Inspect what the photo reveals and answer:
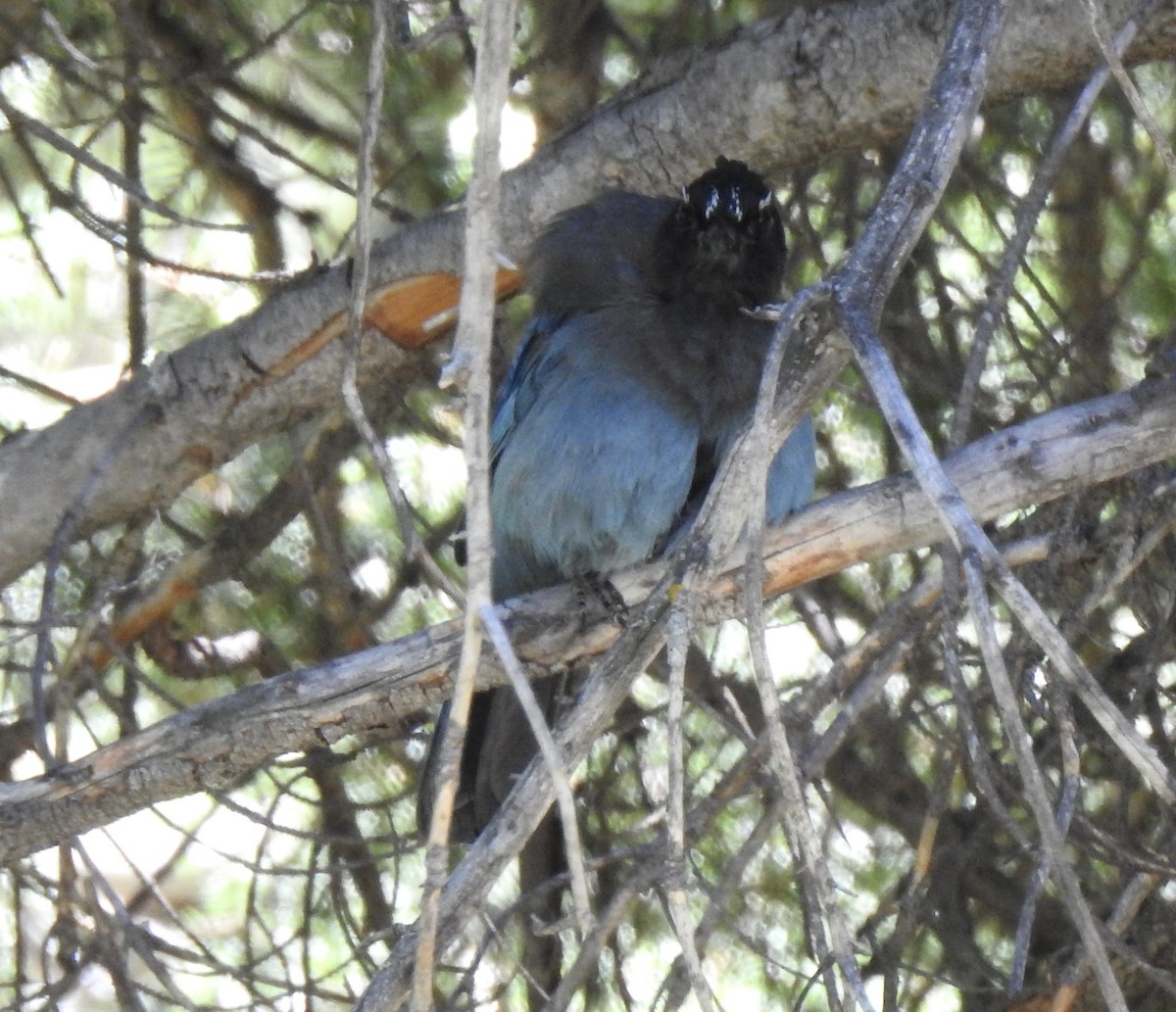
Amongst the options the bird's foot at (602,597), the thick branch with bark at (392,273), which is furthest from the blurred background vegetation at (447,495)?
the bird's foot at (602,597)

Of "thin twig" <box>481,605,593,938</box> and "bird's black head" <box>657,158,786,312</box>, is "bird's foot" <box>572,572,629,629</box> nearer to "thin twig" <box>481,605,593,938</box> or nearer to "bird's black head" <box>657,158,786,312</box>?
"bird's black head" <box>657,158,786,312</box>

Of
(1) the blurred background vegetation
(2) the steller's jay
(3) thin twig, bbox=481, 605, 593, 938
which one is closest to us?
(3) thin twig, bbox=481, 605, 593, 938

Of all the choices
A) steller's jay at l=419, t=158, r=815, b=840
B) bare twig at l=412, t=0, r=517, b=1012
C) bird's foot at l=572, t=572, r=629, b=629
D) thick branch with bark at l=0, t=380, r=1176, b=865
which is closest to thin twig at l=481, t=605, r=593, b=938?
bare twig at l=412, t=0, r=517, b=1012

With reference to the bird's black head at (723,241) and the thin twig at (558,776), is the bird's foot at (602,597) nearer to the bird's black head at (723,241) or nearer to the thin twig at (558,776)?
the bird's black head at (723,241)

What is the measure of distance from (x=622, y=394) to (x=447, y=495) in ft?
4.79

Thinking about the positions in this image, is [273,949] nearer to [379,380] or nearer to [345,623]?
[345,623]

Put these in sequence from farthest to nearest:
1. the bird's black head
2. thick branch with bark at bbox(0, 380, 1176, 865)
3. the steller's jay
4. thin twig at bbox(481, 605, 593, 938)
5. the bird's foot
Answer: the bird's black head → the steller's jay → the bird's foot → thick branch with bark at bbox(0, 380, 1176, 865) → thin twig at bbox(481, 605, 593, 938)

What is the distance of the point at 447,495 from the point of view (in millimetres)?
5387

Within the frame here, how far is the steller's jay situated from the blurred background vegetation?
14.4 inches

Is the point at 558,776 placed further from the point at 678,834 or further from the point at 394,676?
the point at 394,676

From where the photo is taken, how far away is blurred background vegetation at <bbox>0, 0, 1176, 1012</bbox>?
461 centimetres

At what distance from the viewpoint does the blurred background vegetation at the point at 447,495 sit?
4.61 meters

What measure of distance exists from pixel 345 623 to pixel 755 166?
70.6 inches

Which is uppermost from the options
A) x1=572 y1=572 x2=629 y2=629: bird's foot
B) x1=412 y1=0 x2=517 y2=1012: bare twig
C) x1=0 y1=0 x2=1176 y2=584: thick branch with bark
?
x1=0 y1=0 x2=1176 y2=584: thick branch with bark
